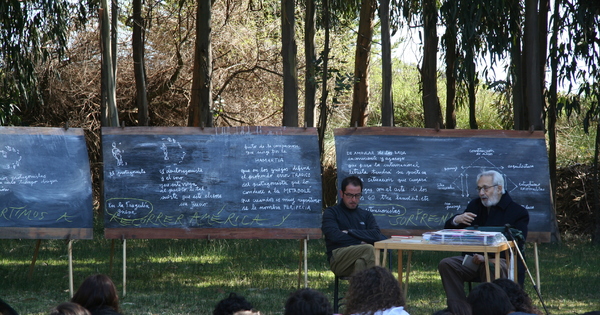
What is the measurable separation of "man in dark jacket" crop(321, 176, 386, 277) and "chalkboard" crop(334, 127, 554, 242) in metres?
0.70

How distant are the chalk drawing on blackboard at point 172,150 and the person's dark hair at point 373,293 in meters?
3.69

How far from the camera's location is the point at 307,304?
301 cm

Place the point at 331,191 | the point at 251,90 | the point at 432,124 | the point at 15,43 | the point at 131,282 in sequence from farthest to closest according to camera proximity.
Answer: the point at 251,90
the point at 331,191
the point at 432,124
the point at 15,43
the point at 131,282

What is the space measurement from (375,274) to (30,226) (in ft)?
13.8

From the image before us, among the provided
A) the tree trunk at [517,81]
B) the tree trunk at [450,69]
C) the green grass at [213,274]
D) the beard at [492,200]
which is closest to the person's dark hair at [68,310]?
the green grass at [213,274]

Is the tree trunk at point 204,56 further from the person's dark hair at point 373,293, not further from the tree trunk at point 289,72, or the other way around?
the person's dark hair at point 373,293

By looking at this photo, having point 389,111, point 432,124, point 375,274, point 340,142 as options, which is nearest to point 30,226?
point 340,142

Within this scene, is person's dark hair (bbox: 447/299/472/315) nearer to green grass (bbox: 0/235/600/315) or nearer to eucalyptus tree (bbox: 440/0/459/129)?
green grass (bbox: 0/235/600/315)

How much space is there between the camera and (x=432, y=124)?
11641 millimetres

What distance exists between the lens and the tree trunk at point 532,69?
9086 mm

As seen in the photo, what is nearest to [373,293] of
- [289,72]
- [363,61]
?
[289,72]

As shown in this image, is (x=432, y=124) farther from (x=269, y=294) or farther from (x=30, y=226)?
(x=30, y=226)

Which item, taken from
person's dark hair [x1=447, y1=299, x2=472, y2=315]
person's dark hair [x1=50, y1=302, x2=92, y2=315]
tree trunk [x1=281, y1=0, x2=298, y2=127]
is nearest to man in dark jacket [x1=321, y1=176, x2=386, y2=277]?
person's dark hair [x1=447, y1=299, x2=472, y2=315]

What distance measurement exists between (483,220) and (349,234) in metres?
1.16
